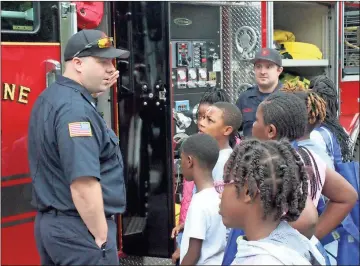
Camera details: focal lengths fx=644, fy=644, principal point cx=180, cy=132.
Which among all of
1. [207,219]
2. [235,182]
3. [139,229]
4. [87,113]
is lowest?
[139,229]

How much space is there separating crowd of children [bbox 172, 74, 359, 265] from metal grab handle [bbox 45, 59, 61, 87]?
882 millimetres

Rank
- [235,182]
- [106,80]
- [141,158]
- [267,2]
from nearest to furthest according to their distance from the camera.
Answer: [235,182] < [106,80] < [141,158] < [267,2]

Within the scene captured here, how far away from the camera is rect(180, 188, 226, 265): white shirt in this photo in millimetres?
2705

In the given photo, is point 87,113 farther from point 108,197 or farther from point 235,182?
point 235,182

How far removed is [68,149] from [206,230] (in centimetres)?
69

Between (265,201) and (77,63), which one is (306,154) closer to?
(265,201)

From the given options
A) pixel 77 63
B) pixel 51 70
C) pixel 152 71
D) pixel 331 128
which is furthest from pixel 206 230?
pixel 152 71

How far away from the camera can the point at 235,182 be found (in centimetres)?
191

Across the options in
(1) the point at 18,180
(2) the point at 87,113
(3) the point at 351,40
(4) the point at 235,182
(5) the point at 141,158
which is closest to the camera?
(4) the point at 235,182

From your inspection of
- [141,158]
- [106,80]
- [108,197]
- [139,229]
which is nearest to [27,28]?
[106,80]

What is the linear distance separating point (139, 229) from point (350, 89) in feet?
10.6

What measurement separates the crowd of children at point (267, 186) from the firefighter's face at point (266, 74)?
49 cm

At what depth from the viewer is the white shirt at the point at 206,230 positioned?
2705 millimetres

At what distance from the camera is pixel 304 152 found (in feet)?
8.68
